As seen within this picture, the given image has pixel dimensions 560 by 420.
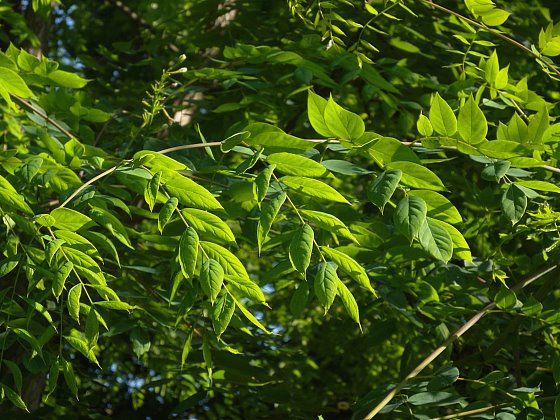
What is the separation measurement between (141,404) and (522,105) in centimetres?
209

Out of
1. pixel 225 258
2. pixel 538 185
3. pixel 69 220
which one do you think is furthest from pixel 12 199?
pixel 538 185

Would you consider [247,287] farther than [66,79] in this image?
No

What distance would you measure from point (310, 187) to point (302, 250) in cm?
14

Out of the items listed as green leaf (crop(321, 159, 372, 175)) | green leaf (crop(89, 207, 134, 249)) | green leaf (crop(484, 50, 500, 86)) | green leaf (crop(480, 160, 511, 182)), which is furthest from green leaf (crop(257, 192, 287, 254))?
green leaf (crop(484, 50, 500, 86))

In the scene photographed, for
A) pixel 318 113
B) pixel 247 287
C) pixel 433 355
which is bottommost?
pixel 433 355

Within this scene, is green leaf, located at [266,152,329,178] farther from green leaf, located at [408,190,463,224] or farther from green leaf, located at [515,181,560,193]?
green leaf, located at [515,181,560,193]

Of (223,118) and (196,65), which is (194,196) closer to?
(223,118)

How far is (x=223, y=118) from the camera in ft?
10.4

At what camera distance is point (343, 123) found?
1709mm

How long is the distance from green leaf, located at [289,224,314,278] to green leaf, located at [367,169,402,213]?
135mm

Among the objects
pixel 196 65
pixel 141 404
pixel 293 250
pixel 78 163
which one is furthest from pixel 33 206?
pixel 141 404

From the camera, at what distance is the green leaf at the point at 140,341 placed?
2.42 m

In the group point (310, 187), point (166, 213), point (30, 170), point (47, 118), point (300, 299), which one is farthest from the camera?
point (47, 118)

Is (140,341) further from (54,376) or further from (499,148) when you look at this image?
(499,148)
